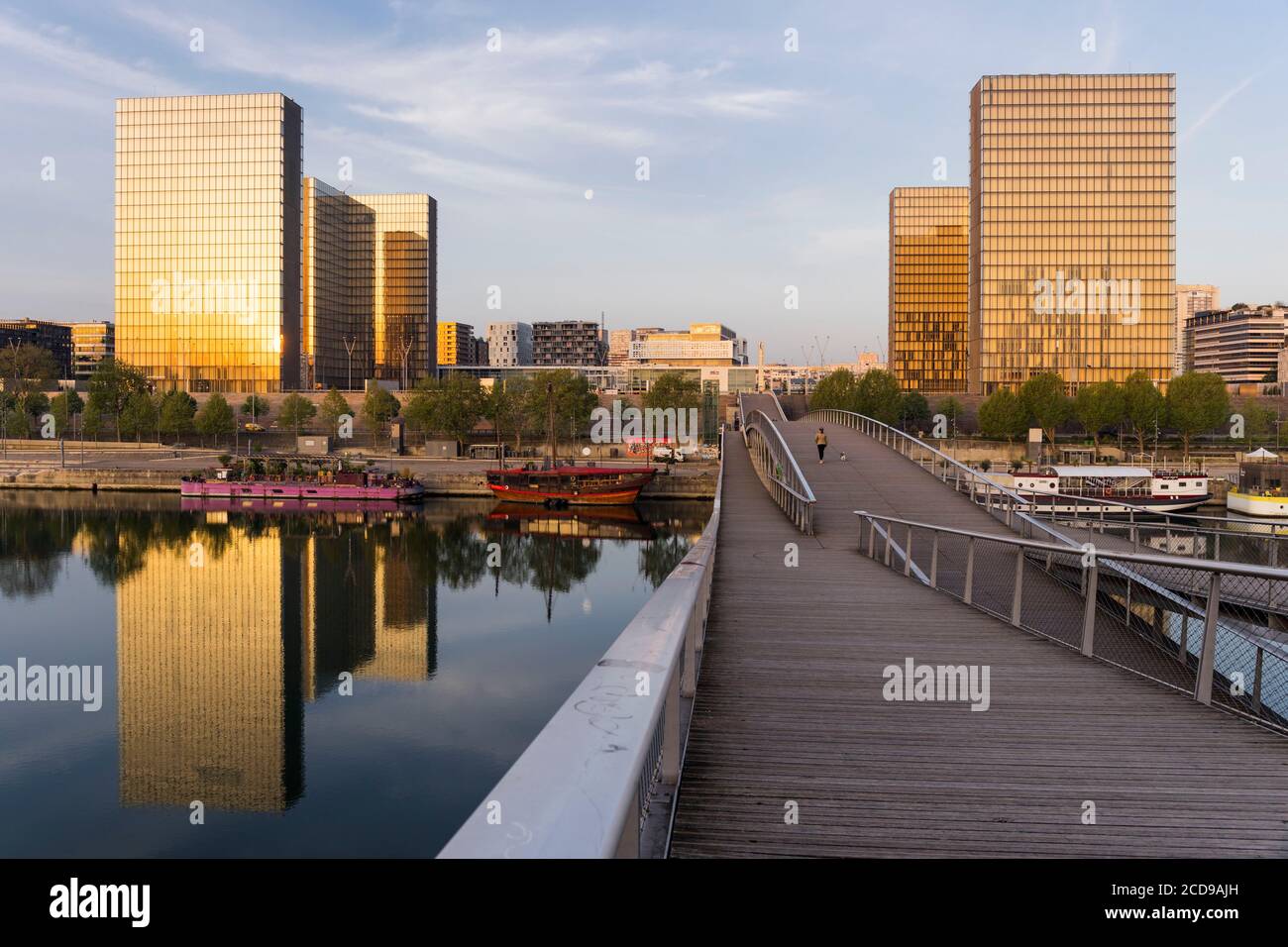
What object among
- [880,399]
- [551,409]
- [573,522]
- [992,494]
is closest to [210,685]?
[992,494]

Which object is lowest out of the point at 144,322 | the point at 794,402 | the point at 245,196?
the point at 794,402

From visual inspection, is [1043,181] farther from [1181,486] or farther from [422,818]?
[422,818]

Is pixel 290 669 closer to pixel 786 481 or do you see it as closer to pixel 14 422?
pixel 786 481

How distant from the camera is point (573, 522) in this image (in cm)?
5288

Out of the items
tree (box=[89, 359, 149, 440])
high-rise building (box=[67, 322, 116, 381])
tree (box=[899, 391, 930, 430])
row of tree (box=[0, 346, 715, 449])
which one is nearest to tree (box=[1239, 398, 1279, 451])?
tree (box=[899, 391, 930, 430])

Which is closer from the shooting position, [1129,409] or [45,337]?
[1129,409]

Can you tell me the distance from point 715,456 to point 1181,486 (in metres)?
34.0

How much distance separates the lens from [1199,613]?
709cm

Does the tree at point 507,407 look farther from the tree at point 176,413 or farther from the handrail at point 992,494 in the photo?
the handrail at point 992,494

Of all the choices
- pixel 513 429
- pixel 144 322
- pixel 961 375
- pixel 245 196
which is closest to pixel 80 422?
pixel 144 322

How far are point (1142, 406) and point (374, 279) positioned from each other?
109 metres

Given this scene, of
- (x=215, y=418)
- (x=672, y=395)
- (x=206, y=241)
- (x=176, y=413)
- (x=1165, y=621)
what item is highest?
(x=206, y=241)

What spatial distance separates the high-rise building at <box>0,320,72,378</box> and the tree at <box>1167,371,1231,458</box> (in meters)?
180
